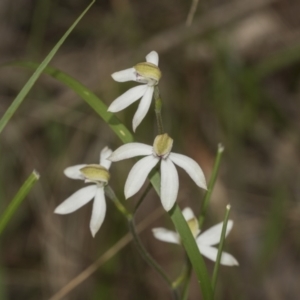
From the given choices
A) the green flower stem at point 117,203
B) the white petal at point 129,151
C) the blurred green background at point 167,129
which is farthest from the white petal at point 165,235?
the blurred green background at point 167,129

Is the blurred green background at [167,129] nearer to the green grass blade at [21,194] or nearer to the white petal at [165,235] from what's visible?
the white petal at [165,235]

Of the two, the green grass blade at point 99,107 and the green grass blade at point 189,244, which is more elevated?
the green grass blade at point 99,107

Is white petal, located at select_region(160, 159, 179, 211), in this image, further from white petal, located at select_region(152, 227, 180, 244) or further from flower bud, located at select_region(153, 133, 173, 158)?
white petal, located at select_region(152, 227, 180, 244)

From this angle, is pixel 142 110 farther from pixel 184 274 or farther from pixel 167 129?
pixel 167 129

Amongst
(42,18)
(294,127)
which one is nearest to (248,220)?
(294,127)

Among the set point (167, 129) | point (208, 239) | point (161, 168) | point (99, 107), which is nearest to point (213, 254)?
point (208, 239)
